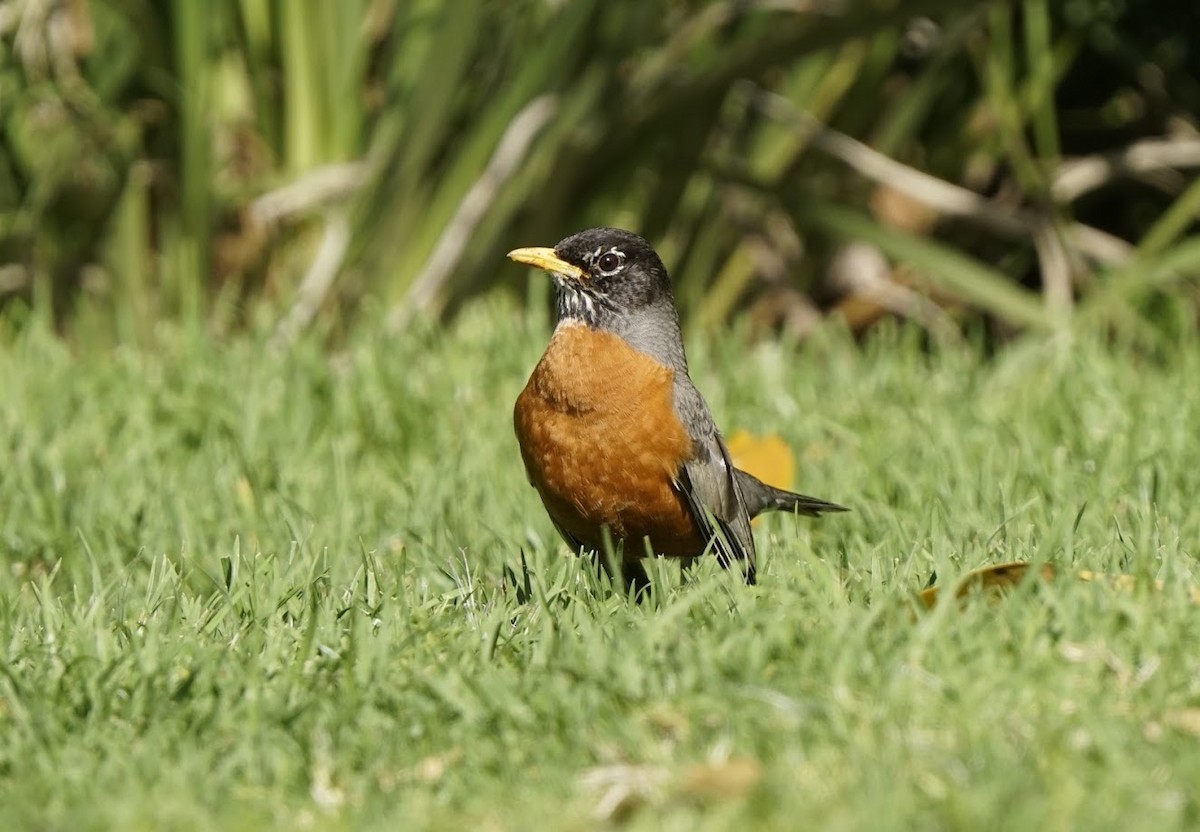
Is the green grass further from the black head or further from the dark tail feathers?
the black head

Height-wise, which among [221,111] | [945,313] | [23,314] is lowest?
[945,313]

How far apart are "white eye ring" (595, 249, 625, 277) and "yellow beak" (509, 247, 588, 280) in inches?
1.6

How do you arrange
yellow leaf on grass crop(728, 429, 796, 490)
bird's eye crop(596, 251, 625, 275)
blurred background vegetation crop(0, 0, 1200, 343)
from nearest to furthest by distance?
bird's eye crop(596, 251, 625, 275) < yellow leaf on grass crop(728, 429, 796, 490) < blurred background vegetation crop(0, 0, 1200, 343)

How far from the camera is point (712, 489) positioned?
158 inches

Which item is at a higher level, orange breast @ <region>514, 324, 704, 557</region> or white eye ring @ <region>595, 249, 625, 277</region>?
white eye ring @ <region>595, 249, 625, 277</region>

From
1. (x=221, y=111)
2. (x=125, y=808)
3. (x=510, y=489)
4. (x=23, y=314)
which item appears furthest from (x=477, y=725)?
(x=221, y=111)

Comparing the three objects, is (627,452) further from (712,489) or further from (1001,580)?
(1001,580)

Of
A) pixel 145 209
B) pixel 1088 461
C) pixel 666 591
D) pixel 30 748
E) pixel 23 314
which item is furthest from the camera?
pixel 145 209

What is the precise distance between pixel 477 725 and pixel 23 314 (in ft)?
14.3

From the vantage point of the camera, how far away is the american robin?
386 centimetres

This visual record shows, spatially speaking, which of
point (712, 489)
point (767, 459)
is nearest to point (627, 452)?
point (712, 489)

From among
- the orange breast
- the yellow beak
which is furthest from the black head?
the orange breast

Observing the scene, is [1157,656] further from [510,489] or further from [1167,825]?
[510,489]

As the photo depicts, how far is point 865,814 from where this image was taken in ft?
7.61
